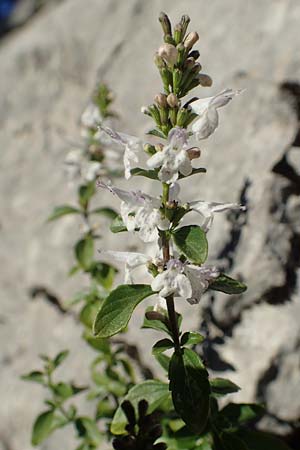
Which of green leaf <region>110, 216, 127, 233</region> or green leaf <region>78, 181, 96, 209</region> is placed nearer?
green leaf <region>110, 216, 127, 233</region>

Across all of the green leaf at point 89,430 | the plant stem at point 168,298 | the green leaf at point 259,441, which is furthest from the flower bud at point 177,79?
the green leaf at point 89,430

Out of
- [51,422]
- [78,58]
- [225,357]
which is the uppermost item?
[78,58]

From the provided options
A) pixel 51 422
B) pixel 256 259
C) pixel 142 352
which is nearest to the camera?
pixel 51 422

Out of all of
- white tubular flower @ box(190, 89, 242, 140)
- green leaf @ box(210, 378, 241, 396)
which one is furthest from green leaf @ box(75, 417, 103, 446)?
white tubular flower @ box(190, 89, 242, 140)

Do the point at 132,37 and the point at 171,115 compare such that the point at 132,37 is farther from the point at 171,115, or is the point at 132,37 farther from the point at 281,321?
the point at 171,115

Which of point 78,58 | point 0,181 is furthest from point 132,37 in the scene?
point 0,181

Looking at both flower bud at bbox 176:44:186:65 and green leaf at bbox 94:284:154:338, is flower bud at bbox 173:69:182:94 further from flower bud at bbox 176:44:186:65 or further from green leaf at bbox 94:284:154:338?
green leaf at bbox 94:284:154:338

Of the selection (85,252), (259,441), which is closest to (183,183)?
(85,252)
